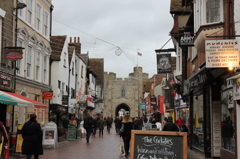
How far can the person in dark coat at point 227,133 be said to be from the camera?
11195 millimetres

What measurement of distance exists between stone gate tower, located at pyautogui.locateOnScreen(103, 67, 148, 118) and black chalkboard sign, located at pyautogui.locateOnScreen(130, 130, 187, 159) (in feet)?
254

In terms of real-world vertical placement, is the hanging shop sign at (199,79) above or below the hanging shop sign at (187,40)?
below

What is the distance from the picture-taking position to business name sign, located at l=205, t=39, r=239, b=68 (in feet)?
34.1

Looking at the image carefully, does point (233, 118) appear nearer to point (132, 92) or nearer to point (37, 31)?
point (37, 31)

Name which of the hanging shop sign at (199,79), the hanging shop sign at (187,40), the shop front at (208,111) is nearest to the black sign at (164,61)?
the shop front at (208,111)

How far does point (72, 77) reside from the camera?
3797 cm

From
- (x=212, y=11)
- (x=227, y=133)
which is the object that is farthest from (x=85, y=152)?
(x=212, y=11)

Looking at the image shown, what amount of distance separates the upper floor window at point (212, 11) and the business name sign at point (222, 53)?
2.15 meters

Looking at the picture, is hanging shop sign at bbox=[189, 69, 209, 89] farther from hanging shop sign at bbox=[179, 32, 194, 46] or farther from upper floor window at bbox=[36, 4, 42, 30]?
upper floor window at bbox=[36, 4, 42, 30]

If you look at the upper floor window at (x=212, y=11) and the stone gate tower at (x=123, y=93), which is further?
the stone gate tower at (x=123, y=93)

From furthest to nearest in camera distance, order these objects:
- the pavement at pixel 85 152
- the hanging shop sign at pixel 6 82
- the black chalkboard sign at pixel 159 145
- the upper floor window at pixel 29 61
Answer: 1. the upper floor window at pixel 29 61
2. the hanging shop sign at pixel 6 82
3. the pavement at pixel 85 152
4. the black chalkboard sign at pixel 159 145

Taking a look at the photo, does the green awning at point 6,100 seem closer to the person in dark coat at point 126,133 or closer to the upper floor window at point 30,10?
the person in dark coat at point 126,133

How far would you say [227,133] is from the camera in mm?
11680

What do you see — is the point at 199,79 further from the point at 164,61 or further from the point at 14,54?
the point at 14,54
